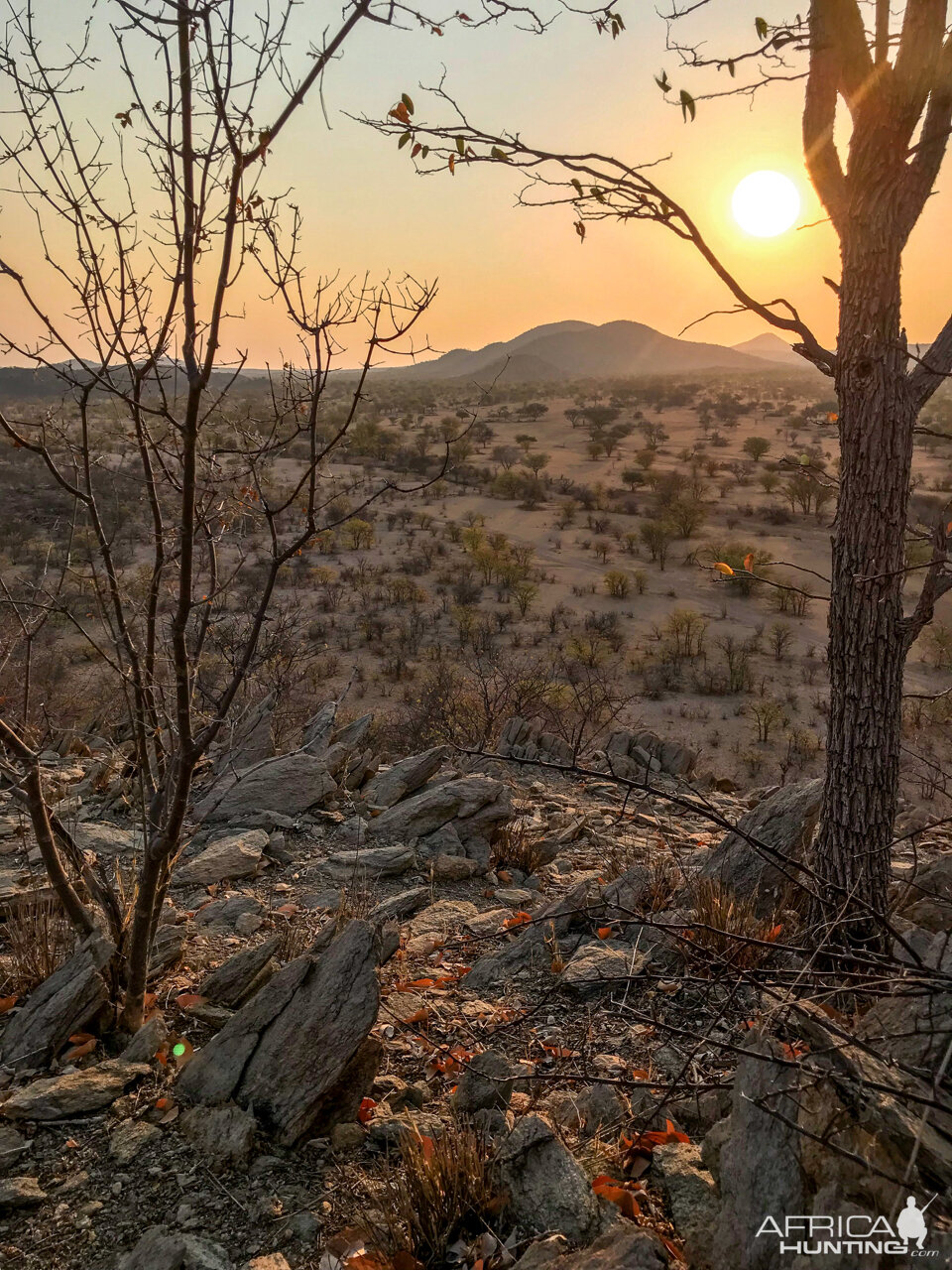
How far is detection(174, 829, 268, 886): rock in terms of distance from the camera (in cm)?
456

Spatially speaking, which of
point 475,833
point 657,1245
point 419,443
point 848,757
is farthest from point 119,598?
point 419,443

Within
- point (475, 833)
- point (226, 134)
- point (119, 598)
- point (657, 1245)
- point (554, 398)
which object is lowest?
point (475, 833)

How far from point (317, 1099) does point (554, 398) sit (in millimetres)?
53284

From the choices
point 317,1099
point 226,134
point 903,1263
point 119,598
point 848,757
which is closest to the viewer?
point 903,1263

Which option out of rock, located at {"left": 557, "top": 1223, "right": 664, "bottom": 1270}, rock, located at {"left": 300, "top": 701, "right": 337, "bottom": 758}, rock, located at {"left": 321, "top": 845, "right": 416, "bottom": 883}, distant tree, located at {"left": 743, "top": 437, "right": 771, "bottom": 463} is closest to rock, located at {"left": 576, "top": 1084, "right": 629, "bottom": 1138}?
rock, located at {"left": 557, "top": 1223, "right": 664, "bottom": 1270}

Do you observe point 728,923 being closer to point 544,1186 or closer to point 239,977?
point 544,1186

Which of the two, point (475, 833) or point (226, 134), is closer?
point (226, 134)

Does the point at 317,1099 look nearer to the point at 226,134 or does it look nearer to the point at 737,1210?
the point at 737,1210

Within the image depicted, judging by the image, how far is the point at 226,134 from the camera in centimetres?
198

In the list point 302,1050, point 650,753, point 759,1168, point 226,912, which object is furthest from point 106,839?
point 650,753

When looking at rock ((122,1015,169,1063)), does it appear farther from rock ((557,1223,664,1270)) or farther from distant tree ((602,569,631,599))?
distant tree ((602,569,631,599))

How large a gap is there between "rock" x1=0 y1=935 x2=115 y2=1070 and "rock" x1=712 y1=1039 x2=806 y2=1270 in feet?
7.23

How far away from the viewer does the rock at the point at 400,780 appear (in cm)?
610

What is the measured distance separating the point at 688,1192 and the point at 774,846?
232 centimetres
